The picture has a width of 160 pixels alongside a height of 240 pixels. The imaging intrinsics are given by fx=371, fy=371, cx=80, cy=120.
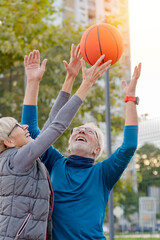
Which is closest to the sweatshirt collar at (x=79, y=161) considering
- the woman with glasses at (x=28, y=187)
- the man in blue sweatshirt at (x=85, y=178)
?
the man in blue sweatshirt at (x=85, y=178)

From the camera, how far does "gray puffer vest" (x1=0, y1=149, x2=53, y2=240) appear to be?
87.6 inches

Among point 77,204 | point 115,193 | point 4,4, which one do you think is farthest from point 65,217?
point 4,4

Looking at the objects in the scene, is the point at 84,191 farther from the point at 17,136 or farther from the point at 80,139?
the point at 17,136

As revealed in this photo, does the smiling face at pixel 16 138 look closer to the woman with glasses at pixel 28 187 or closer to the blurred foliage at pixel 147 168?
the woman with glasses at pixel 28 187

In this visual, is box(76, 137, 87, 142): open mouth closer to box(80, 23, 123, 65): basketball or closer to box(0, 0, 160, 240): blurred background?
box(80, 23, 123, 65): basketball

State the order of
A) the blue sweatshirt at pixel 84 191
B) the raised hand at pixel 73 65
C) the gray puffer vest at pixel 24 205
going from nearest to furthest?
the gray puffer vest at pixel 24 205, the blue sweatshirt at pixel 84 191, the raised hand at pixel 73 65

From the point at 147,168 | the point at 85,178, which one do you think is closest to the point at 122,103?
the point at 147,168

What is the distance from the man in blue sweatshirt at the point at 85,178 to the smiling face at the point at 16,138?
0.32 meters

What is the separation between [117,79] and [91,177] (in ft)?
17.1

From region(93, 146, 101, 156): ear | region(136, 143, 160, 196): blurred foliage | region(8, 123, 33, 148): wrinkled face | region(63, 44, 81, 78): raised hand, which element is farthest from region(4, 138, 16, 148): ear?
region(136, 143, 160, 196): blurred foliage

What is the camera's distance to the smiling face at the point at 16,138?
249 centimetres

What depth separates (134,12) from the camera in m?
6.50

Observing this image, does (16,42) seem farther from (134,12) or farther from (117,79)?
(134,12)

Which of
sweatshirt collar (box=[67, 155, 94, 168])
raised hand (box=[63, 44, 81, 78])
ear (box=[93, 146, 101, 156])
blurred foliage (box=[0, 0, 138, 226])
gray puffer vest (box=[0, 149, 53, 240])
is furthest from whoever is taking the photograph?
blurred foliage (box=[0, 0, 138, 226])
